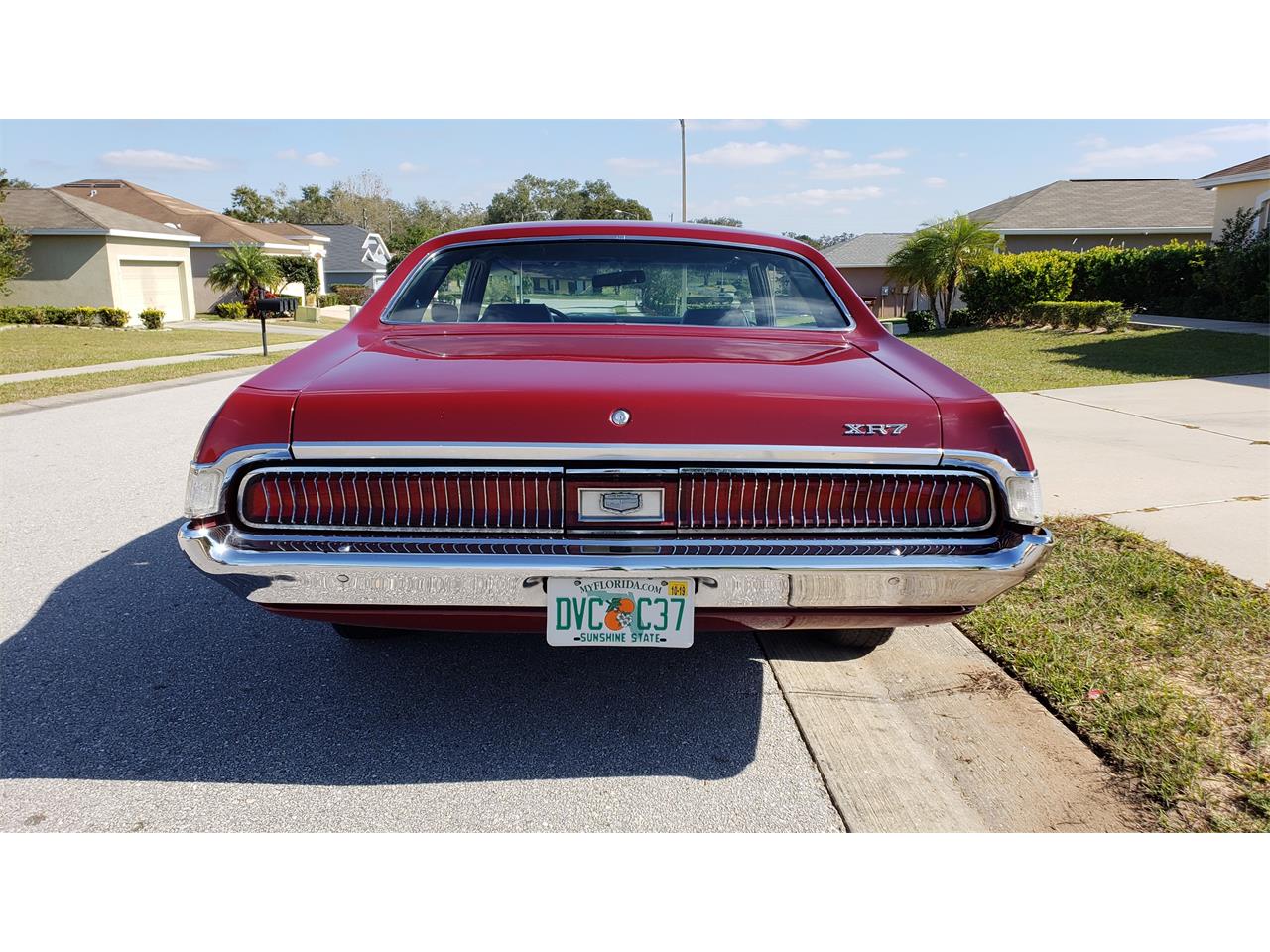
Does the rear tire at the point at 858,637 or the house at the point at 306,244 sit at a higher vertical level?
the house at the point at 306,244

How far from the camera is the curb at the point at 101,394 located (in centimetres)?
971

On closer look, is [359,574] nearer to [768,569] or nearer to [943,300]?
[768,569]

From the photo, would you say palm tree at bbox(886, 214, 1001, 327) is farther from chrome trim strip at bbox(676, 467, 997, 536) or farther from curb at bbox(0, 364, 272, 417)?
chrome trim strip at bbox(676, 467, 997, 536)

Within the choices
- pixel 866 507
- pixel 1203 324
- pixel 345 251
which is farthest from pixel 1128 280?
pixel 345 251

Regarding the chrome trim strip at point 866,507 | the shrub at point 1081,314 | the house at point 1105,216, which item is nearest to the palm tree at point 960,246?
the shrub at point 1081,314

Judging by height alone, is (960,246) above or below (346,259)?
below

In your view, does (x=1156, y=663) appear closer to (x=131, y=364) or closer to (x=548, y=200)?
(x=131, y=364)

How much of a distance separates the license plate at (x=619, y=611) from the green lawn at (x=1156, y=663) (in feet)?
4.71

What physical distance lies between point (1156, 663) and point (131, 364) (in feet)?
Result: 52.3

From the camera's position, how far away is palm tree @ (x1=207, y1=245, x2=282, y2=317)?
35.2 metres

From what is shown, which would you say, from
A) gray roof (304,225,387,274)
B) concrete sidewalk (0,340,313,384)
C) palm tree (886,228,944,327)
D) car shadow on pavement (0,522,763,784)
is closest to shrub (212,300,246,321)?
concrete sidewalk (0,340,313,384)

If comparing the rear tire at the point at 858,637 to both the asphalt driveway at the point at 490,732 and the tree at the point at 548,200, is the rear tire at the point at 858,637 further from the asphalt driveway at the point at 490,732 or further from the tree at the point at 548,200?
the tree at the point at 548,200

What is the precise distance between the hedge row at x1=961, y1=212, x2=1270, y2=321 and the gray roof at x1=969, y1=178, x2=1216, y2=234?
8287 millimetres

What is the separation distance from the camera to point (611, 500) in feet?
8.02
